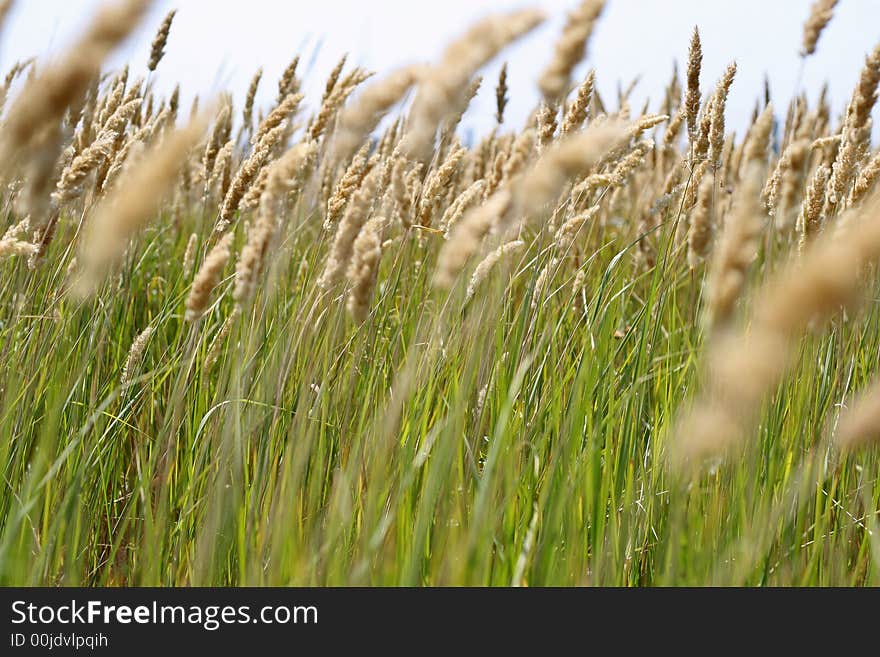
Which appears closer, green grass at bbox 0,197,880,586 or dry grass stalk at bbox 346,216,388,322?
dry grass stalk at bbox 346,216,388,322

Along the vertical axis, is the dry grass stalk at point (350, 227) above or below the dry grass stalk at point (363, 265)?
above

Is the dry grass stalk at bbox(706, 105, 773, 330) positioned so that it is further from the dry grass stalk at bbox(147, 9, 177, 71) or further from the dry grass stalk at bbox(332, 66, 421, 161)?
the dry grass stalk at bbox(147, 9, 177, 71)

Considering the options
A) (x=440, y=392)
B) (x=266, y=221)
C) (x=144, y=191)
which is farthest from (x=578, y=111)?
(x=144, y=191)

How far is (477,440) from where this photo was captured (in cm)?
152

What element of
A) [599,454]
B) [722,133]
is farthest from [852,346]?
[599,454]

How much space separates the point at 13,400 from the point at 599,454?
1078mm

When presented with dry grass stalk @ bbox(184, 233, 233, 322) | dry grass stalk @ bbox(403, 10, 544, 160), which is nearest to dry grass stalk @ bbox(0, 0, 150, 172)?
dry grass stalk @ bbox(184, 233, 233, 322)

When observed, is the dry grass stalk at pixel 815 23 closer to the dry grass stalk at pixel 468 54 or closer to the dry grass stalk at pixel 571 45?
the dry grass stalk at pixel 571 45

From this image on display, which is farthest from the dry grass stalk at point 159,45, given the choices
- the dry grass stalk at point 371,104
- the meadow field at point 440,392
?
the dry grass stalk at point 371,104

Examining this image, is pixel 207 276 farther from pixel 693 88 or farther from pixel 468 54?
pixel 693 88

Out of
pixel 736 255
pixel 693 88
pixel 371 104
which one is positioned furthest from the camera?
pixel 693 88

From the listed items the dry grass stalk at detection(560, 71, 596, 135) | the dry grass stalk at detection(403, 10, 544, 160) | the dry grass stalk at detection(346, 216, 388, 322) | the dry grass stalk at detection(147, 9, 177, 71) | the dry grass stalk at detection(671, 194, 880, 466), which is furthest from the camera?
the dry grass stalk at detection(147, 9, 177, 71)
